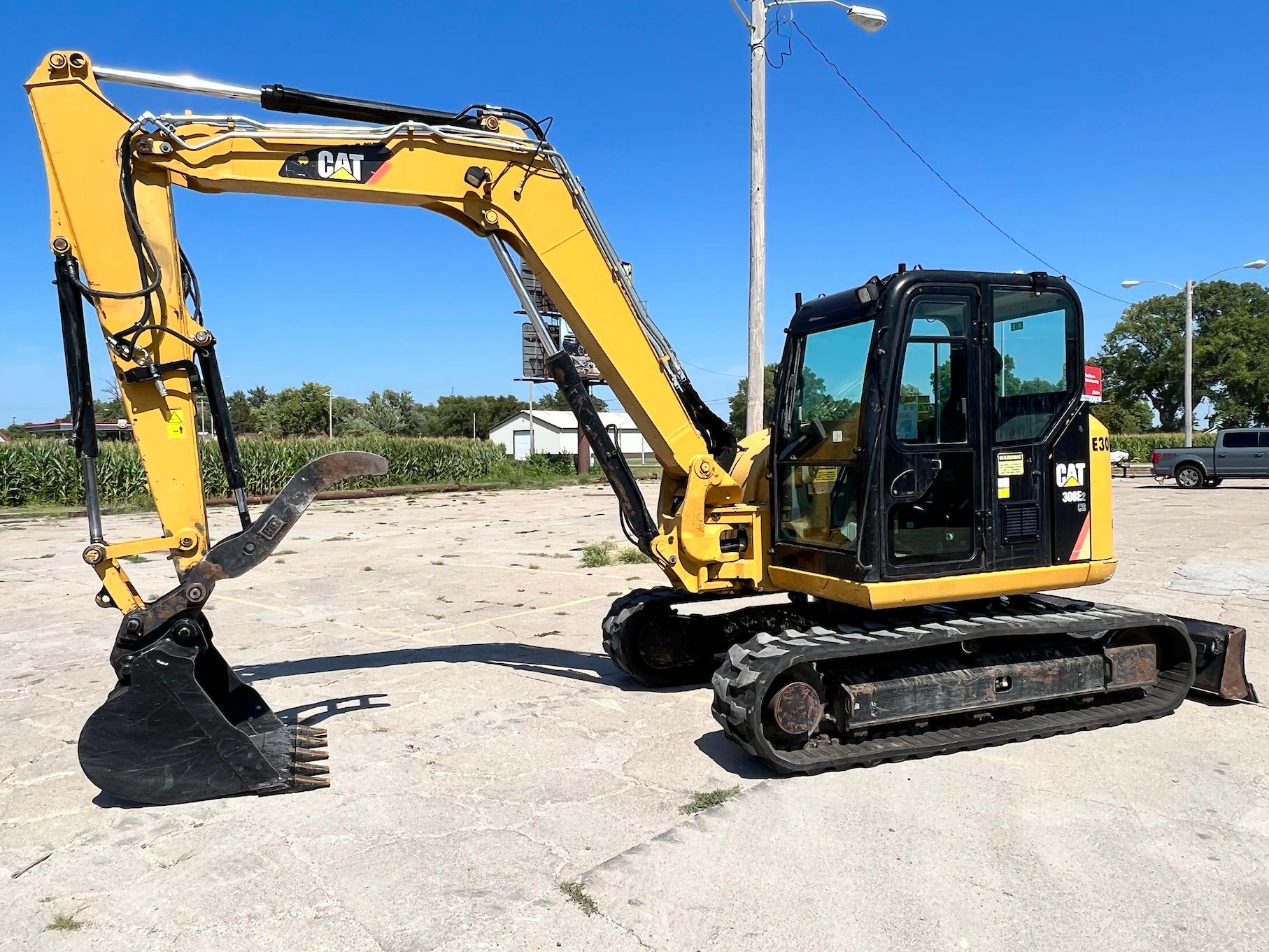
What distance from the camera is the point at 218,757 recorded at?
479 cm

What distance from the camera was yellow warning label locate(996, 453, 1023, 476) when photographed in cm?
567

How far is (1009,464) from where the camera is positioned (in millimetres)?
5707

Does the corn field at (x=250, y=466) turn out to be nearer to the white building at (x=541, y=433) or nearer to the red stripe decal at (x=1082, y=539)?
the red stripe decal at (x=1082, y=539)

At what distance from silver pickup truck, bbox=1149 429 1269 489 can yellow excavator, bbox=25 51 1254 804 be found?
87.8 feet

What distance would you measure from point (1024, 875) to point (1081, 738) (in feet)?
6.87

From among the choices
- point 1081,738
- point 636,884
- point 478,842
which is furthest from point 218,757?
point 1081,738

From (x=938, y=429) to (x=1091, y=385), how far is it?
1.18 metres

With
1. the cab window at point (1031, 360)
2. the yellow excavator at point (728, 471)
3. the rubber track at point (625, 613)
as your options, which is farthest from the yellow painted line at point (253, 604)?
the cab window at point (1031, 360)

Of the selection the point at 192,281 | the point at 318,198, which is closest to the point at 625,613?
the point at 318,198

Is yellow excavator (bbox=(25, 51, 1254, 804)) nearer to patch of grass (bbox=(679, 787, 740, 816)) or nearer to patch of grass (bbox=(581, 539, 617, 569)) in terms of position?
patch of grass (bbox=(679, 787, 740, 816))

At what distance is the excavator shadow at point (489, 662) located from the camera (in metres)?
7.27

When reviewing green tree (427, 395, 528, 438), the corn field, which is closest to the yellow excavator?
the corn field

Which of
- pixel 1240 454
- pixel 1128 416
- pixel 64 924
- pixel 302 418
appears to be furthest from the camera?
pixel 302 418

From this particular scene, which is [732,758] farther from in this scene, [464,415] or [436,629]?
[464,415]
